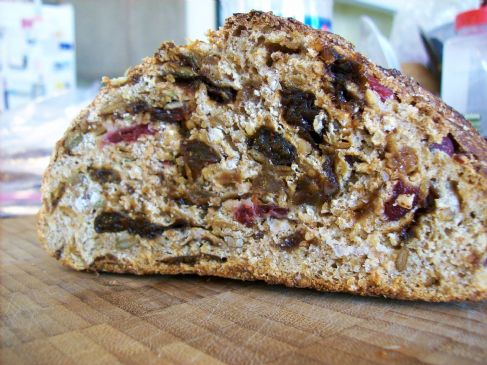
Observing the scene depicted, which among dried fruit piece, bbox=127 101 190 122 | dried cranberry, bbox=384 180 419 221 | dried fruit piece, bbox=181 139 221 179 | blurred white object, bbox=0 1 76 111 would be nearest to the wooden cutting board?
dried cranberry, bbox=384 180 419 221

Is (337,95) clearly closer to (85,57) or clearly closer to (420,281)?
(420,281)

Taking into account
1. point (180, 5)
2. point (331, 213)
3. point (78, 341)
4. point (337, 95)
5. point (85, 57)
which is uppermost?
point (180, 5)

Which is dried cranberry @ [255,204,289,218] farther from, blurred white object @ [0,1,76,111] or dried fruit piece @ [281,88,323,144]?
blurred white object @ [0,1,76,111]

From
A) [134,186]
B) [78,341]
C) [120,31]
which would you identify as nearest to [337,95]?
[134,186]

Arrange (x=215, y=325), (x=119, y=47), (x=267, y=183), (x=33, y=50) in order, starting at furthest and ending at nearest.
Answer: (x=119, y=47), (x=33, y=50), (x=267, y=183), (x=215, y=325)

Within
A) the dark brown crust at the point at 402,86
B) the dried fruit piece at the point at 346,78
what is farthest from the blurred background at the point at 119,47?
the dried fruit piece at the point at 346,78

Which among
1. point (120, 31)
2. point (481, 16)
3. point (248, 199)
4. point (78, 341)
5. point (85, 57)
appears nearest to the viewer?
point (78, 341)

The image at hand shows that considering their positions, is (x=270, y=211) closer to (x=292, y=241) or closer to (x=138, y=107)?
(x=292, y=241)

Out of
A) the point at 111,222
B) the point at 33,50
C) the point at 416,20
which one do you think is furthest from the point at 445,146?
the point at 33,50
